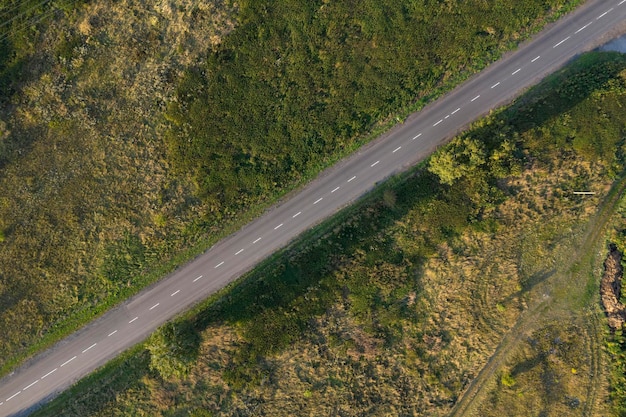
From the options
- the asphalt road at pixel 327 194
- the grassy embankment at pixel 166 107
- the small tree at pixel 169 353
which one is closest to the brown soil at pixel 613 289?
the asphalt road at pixel 327 194

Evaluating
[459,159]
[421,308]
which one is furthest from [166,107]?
[421,308]

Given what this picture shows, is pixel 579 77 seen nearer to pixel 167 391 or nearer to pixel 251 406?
pixel 251 406

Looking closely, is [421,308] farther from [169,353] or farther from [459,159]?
[169,353]

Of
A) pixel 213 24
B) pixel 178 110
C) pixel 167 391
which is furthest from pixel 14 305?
pixel 213 24

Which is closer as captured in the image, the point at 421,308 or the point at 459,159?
the point at 459,159

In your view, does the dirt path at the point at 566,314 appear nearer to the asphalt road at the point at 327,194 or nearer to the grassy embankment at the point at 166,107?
the asphalt road at the point at 327,194

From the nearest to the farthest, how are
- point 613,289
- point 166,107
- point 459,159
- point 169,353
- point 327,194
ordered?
point 169,353 → point 459,159 → point 166,107 → point 613,289 → point 327,194
